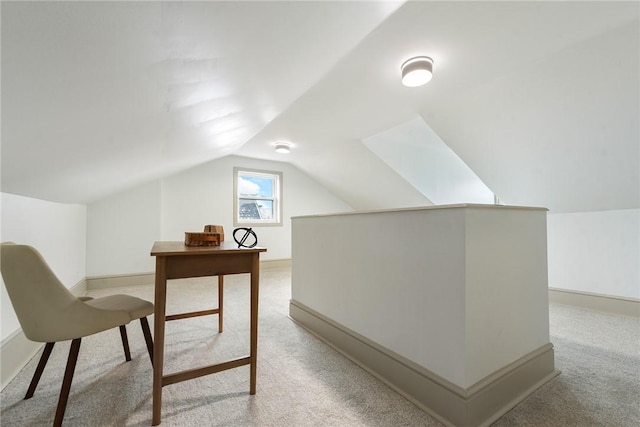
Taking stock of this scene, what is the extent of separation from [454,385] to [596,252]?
300cm

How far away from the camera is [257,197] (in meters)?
5.45

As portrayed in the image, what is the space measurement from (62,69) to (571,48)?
2797 mm

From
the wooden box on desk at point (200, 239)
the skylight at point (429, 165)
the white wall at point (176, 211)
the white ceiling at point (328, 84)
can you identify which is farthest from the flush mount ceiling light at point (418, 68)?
the white wall at point (176, 211)

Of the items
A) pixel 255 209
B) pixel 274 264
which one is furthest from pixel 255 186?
pixel 274 264

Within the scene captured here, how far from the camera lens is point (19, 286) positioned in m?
1.15

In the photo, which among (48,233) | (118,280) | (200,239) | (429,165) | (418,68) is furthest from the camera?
(429,165)

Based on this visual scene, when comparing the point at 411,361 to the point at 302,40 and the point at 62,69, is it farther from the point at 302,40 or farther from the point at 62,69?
the point at 62,69

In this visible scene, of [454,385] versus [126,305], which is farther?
[126,305]

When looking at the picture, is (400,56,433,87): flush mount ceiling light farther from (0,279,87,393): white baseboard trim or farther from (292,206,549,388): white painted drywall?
(0,279,87,393): white baseboard trim

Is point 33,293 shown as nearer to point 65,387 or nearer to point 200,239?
point 65,387

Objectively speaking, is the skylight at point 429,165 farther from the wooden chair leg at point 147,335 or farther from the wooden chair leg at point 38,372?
the wooden chair leg at point 38,372

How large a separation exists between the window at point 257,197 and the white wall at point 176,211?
11 centimetres

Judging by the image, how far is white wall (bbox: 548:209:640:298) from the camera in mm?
2699

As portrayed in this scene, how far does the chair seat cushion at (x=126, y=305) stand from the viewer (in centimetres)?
145
